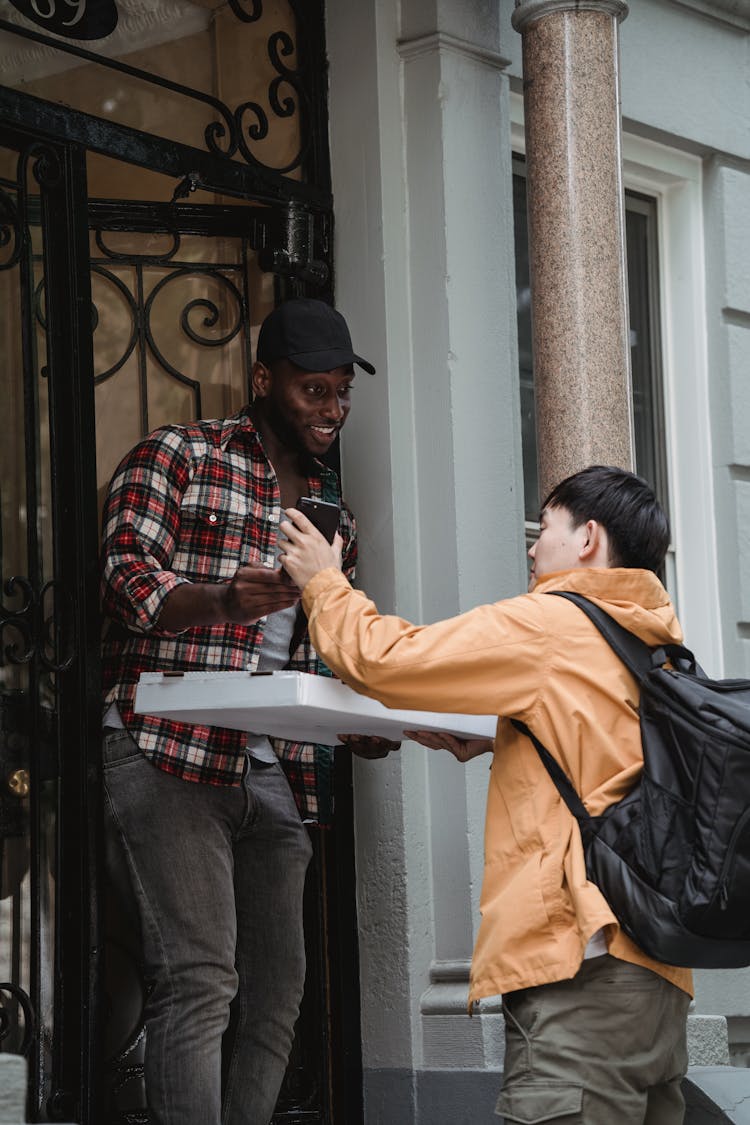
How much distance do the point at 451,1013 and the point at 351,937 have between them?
1.25 ft

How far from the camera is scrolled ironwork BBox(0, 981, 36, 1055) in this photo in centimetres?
445

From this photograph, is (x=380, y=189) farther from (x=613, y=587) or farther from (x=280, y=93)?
(x=613, y=587)

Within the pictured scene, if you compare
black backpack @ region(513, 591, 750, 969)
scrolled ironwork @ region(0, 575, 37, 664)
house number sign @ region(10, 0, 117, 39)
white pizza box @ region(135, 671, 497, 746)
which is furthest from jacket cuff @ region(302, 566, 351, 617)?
house number sign @ region(10, 0, 117, 39)

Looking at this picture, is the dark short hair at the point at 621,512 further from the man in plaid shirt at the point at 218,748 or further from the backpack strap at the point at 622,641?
the man in plaid shirt at the point at 218,748

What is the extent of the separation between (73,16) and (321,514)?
2.10m

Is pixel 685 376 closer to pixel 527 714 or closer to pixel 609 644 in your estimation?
pixel 609 644

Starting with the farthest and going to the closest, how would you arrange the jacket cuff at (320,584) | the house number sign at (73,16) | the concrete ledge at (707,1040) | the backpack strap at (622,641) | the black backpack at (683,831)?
the concrete ledge at (707,1040)
the house number sign at (73,16)
the jacket cuff at (320,584)
the backpack strap at (622,641)
the black backpack at (683,831)

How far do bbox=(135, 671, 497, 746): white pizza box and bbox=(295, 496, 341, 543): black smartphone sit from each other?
1.06ft

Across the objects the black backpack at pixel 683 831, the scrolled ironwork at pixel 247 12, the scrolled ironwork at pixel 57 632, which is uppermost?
the scrolled ironwork at pixel 247 12

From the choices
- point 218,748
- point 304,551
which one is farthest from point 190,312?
point 304,551

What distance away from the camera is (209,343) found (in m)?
5.40

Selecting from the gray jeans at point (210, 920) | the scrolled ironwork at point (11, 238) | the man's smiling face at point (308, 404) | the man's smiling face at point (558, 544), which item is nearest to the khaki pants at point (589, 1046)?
the man's smiling face at point (558, 544)

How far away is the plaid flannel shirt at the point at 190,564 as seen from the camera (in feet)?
14.2

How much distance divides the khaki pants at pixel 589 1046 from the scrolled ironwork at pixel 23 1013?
5.24 ft
